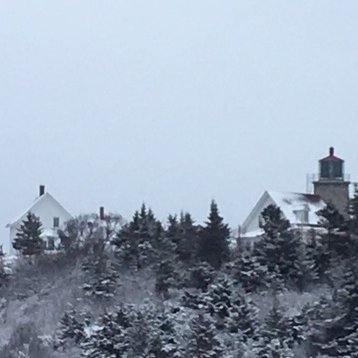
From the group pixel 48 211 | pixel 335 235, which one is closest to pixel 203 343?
pixel 335 235

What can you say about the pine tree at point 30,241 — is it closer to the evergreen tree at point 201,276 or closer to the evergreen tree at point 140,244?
the evergreen tree at point 140,244

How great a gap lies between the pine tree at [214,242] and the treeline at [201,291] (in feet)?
0.15

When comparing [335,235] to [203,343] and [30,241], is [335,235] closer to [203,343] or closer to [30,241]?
[203,343]

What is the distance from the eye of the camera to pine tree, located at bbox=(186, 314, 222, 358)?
31859mm

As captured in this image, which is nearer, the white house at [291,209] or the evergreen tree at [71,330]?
the evergreen tree at [71,330]

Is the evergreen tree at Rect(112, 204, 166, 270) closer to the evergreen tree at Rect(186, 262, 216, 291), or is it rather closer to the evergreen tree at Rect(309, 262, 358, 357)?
the evergreen tree at Rect(186, 262, 216, 291)

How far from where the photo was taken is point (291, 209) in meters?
55.7

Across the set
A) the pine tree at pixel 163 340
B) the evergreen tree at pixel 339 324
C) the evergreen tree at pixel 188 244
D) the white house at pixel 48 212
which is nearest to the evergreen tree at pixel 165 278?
the evergreen tree at pixel 188 244

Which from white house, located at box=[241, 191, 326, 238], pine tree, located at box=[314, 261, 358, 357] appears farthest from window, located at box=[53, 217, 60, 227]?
pine tree, located at box=[314, 261, 358, 357]

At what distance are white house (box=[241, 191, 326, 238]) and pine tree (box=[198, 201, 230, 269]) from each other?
12.8m

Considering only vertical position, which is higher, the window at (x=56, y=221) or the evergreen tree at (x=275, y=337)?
the window at (x=56, y=221)

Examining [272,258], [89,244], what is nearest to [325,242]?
[272,258]

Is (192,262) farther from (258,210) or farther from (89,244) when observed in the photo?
(258,210)

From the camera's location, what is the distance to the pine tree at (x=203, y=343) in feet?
105
